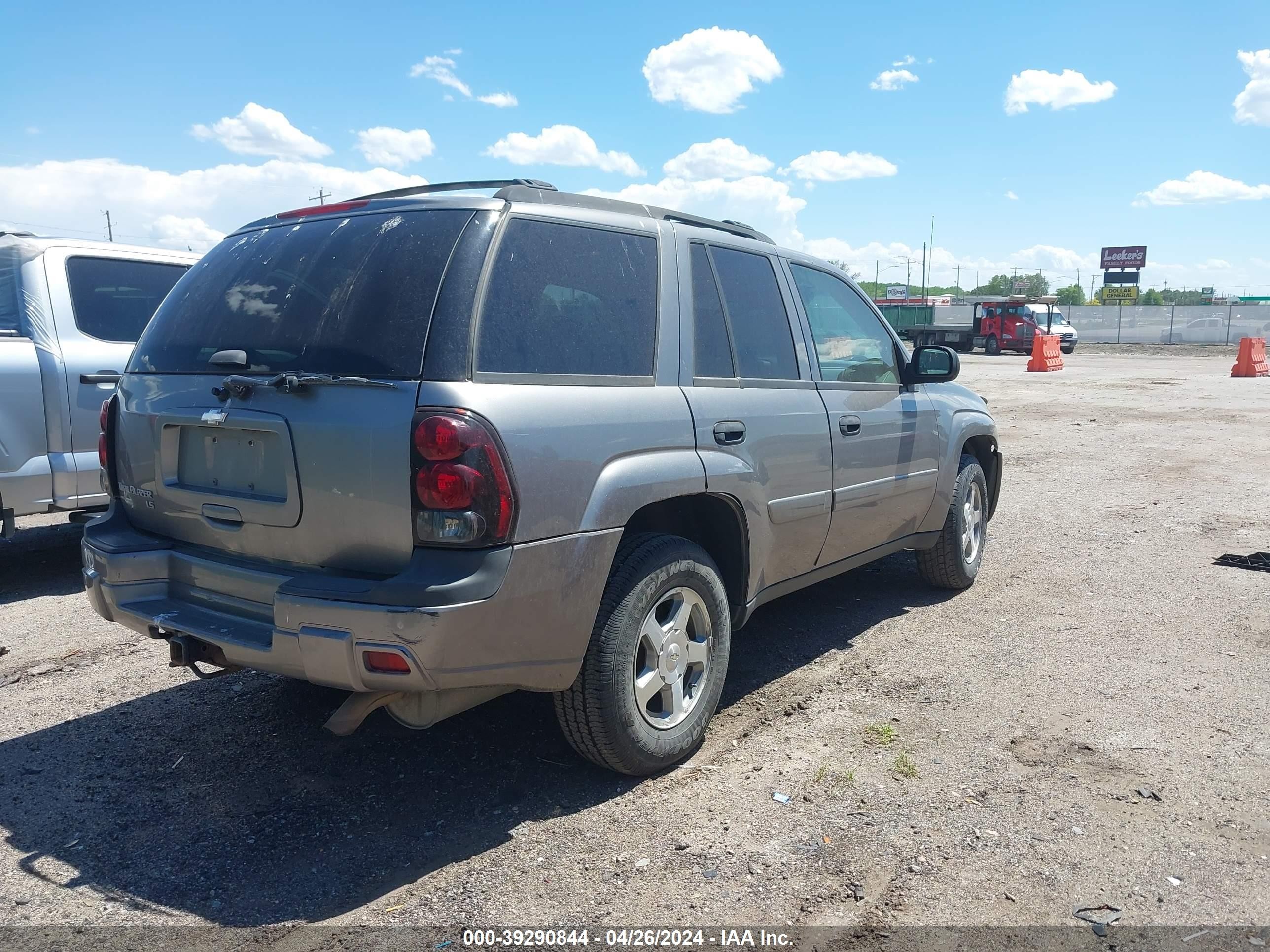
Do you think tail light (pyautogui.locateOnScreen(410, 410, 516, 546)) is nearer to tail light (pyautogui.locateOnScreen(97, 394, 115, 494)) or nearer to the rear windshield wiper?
the rear windshield wiper

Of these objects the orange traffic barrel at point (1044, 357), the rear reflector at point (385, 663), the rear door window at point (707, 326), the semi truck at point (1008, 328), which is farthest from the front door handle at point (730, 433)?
the semi truck at point (1008, 328)

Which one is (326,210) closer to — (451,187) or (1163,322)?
(451,187)

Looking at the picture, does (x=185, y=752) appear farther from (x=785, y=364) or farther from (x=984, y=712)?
(x=984, y=712)

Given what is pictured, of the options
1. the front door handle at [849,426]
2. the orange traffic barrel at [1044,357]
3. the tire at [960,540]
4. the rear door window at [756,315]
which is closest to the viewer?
the rear door window at [756,315]

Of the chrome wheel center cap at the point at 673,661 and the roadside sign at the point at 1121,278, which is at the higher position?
the roadside sign at the point at 1121,278

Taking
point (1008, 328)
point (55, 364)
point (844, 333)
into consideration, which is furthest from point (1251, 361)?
point (55, 364)

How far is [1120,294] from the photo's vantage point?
82.2 meters

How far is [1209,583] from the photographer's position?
6203 mm

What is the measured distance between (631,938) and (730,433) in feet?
6.03

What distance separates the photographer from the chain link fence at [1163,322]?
48469 millimetres

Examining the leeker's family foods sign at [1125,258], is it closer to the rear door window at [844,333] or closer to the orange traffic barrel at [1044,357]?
the orange traffic barrel at [1044,357]

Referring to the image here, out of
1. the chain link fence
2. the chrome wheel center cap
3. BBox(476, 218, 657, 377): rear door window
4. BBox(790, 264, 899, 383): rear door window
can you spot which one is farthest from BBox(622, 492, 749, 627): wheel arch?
the chain link fence

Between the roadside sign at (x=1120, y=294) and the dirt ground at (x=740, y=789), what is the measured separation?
280 feet

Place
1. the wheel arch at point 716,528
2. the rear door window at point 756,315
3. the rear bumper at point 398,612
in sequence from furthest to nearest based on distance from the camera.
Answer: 1. the rear door window at point 756,315
2. the wheel arch at point 716,528
3. the rear bumper at point 398,612
